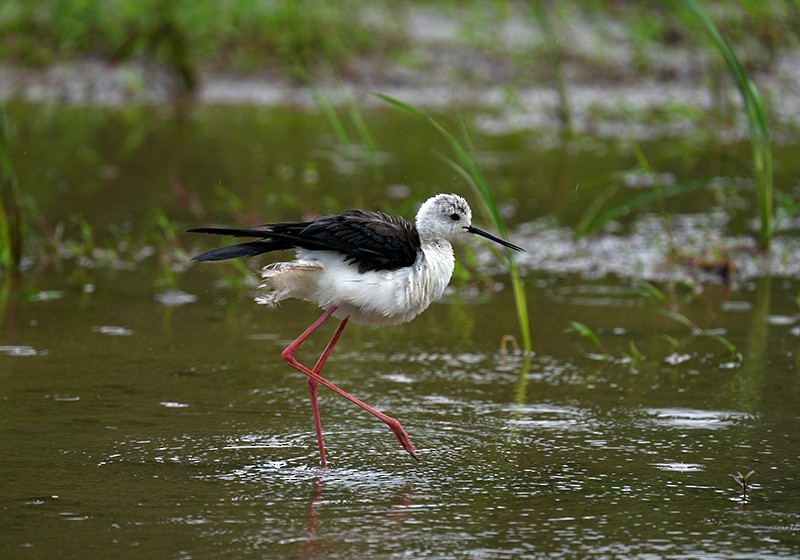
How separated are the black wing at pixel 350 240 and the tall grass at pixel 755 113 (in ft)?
7.65

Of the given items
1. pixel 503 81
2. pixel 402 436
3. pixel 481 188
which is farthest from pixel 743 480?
pixel 503 81

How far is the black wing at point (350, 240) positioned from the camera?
197 inches

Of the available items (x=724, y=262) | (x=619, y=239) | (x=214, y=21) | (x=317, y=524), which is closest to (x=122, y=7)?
(x=214, y=21)

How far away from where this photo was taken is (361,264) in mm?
5070

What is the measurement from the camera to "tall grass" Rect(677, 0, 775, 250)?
6754 mm

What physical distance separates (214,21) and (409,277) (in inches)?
412

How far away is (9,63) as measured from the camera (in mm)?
14930

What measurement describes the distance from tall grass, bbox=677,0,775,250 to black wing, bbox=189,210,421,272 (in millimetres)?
2331

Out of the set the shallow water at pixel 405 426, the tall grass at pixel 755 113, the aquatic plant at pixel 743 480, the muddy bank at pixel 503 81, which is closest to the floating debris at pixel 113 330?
the shallow water at pixel 405 426

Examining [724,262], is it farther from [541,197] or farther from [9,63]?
[9,63]

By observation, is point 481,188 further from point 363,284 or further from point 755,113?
point 755,113

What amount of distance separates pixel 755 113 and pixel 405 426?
3016 mm

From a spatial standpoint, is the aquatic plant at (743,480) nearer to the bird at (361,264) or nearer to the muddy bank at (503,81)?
the bird at (361,264)

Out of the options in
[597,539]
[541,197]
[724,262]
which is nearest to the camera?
[597,539]
